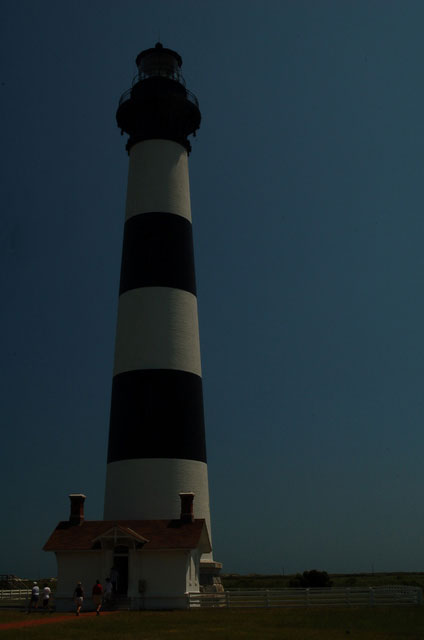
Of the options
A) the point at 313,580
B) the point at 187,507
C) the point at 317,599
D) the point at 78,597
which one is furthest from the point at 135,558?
the point at 313,580

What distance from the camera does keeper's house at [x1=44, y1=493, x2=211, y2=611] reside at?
81.0 ft

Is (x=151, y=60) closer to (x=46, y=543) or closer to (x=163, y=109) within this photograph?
(x=163, y=109)

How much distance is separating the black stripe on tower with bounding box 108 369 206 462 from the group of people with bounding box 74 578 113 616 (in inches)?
215

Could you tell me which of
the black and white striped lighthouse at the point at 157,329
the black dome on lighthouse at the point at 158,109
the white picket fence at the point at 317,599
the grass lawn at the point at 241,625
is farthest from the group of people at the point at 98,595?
the black dome on lighthouse at the point at 158,109

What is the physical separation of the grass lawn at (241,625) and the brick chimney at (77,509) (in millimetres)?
3862

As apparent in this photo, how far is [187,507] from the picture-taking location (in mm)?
26297

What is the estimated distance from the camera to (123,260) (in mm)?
→ 32062

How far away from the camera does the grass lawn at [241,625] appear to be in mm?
16547

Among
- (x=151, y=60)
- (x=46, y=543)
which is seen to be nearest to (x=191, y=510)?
(x=46, y=543)

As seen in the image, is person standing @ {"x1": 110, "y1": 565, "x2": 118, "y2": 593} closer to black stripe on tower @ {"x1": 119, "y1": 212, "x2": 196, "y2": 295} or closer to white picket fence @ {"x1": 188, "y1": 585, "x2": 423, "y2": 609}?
white picket fence @ {"x1": 188, "y1": 585, "x2": 423, "y2": 609}

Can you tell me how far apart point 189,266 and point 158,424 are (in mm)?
7881

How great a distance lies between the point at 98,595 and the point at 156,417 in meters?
7.64

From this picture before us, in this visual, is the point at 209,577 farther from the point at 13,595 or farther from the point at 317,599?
the point at 13,595

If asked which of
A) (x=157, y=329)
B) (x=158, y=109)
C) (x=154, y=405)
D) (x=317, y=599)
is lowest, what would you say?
(x=317, y=599)
